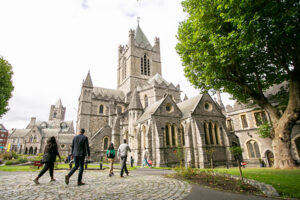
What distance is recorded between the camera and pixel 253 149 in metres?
20.8

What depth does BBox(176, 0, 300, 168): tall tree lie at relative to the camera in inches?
372

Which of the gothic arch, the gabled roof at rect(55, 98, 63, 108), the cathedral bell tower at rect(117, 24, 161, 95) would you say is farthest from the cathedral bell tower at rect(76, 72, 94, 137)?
the gabled roof at rect(55, 98, 63, 108)

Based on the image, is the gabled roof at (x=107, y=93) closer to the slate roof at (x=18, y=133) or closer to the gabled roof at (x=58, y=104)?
the slate roof at (x=18, y=133)

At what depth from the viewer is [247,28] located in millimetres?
9500

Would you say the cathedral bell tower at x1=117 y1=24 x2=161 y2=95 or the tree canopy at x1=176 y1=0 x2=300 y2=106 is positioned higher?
the cathedral bell tower at x1=117 y1=24 x2=161 y2=95

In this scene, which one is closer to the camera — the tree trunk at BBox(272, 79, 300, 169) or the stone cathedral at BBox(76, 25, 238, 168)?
the tree trunk at BBox(272, 79, 300, 169)

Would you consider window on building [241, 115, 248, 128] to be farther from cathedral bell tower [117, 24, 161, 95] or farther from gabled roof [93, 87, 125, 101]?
gabled roof [93, 87, 125, 101]

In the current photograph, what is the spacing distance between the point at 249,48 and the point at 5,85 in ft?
93.2

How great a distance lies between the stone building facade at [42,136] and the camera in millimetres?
46688

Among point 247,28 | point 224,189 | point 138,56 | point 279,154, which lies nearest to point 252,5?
point 247,28

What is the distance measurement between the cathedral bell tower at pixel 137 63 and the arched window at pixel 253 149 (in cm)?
2842

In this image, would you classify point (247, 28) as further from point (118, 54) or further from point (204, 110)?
point (118, 54)

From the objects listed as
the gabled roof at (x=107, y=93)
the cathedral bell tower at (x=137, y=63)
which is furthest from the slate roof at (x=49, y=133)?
the cathedral bell tower at (x=137, y=63)

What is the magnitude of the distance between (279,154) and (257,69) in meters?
7.12
